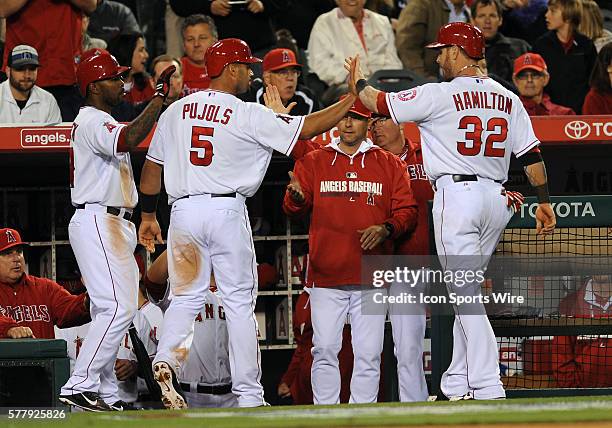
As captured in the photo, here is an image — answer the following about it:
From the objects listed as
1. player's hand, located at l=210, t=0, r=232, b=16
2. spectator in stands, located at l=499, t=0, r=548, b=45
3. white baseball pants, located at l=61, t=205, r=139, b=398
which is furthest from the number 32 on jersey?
spectator in stands, located at l=499, t=0, r=548, b=45

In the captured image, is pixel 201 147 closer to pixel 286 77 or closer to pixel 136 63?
pixel 286 77

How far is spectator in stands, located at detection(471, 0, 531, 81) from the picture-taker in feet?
32.9

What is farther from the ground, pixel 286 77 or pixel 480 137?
pixel 286 77

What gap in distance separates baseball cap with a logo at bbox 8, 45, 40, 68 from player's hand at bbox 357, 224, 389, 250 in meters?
2.86

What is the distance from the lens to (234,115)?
6.56 meters

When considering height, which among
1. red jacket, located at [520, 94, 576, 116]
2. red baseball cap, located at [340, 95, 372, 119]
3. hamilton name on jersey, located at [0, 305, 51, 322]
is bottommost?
hamilton name on jersey, located at [0, 305, 51, 322]

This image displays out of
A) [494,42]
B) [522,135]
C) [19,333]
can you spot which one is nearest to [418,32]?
[494,42]

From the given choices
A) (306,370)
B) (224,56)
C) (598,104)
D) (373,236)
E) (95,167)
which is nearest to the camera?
(224,56)

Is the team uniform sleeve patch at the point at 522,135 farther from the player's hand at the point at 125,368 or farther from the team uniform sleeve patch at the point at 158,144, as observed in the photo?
the player's hand at the point at 125,368

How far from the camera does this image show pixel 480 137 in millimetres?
6590

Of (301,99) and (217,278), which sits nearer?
(217,278)

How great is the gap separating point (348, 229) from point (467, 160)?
898mm

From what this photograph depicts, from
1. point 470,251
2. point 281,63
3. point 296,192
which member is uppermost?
point 281,63

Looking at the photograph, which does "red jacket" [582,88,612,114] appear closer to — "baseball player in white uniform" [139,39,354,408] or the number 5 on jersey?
"baseball player in white uniform" [139,39,354,408]
